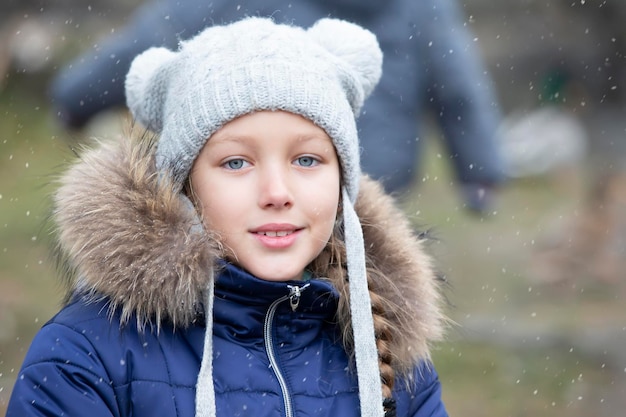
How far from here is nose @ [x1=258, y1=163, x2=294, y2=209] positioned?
96.9 inches

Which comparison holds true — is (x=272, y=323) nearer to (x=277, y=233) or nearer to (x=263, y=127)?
(x=277, y=233)

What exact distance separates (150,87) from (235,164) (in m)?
0.41

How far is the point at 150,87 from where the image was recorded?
9.19ft

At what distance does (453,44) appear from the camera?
479 centimetres

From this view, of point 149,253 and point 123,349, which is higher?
point 149,253

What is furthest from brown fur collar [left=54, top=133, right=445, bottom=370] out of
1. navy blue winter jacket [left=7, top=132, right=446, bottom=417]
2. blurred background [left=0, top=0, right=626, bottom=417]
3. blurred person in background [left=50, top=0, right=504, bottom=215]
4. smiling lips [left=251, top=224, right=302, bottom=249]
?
blurred person in background [left=50, top=0, right=504, bottom=215]

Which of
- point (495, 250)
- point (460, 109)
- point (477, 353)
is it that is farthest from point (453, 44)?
point (495, 250)

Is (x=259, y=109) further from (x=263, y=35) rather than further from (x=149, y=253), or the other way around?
(x=149, y=253)

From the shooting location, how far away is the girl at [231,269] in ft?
7.87

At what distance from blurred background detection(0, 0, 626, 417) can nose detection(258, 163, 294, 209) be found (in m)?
0.48

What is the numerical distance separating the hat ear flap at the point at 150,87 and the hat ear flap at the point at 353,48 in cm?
40

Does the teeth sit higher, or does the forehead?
the forehead

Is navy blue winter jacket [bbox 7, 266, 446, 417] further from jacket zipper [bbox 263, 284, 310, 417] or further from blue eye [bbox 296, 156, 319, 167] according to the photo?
blue eye [bbox 296, 156, 319, 167]

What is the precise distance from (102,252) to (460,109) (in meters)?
2.75
